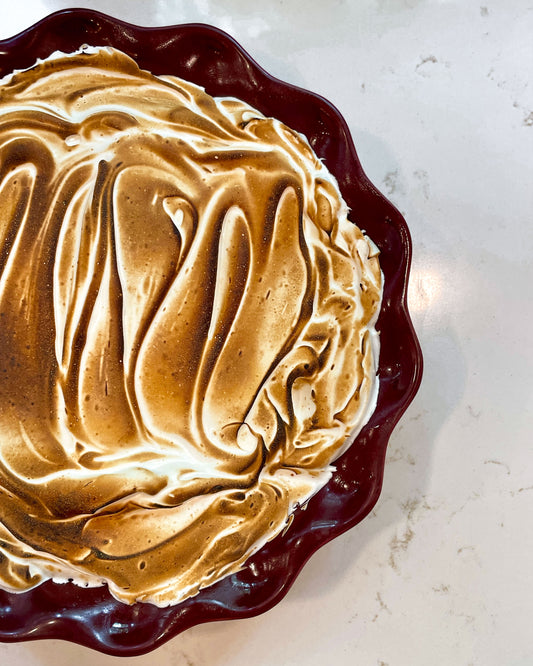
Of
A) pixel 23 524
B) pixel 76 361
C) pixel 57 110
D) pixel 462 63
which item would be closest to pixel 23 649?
pixel 23 524

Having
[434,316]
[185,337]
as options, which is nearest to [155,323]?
[185,337]

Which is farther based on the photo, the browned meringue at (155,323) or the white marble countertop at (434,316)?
the white marble countertop at (434,316)

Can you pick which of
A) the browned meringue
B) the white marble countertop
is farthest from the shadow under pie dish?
the white marble countertop

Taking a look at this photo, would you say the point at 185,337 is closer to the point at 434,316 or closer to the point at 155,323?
the point at 155,323

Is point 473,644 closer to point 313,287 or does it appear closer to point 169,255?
point 313,287

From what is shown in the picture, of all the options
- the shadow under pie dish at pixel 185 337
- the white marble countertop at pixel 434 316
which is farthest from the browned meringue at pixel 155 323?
the white marble countertop at pixel 434 316

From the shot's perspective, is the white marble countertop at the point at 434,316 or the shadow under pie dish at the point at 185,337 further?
the white marble countertop at the point at 434,316

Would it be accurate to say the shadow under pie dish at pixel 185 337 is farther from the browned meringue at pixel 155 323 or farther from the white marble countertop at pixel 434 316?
the white marble countertop at pixel 434 316
